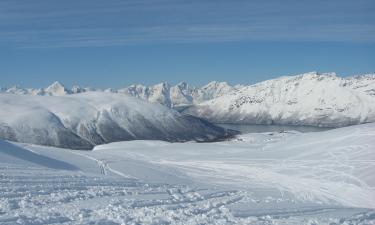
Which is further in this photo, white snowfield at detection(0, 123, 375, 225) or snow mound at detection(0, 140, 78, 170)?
snow mound at detection(0, 140, 78, 170)

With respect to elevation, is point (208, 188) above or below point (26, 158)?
below

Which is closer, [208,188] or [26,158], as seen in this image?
[208,188]

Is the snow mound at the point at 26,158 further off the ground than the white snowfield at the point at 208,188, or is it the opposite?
the snow mound at the point at 26,158

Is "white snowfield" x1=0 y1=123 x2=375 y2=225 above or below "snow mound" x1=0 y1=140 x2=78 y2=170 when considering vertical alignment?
below

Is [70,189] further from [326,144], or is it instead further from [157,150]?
[157,150]

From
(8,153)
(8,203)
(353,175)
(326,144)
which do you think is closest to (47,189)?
(8,203)

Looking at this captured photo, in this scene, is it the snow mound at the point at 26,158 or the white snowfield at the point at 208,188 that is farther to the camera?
the snow mound at the point at 26,158

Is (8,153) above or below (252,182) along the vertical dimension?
above

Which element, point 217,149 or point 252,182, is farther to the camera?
point 217,149
